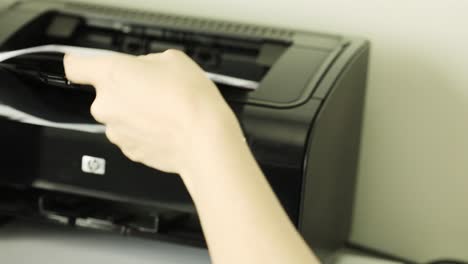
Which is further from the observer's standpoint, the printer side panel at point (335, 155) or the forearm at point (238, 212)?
the printer side panel at point (335, 155)

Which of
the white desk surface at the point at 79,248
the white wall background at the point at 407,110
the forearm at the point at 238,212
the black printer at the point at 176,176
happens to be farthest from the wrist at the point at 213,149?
the white wall background at the point at 407,110

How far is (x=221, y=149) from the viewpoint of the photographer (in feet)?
1.66

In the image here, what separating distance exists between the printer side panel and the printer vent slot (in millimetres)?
94

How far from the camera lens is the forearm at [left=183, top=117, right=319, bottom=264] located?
485 mm

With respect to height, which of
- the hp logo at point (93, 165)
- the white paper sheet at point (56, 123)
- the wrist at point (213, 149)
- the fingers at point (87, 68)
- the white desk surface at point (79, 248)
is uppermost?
the fingers at point (87, 68)

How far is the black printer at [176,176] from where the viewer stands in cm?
72

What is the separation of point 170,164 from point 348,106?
0.36m

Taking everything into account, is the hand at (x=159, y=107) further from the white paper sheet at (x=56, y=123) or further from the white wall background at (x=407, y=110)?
the white wall background at (x=407, y=110)

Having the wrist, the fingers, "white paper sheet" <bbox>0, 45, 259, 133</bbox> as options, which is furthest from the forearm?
"white paper sheet" <bbox>0, 45, 259, 133</bbox>

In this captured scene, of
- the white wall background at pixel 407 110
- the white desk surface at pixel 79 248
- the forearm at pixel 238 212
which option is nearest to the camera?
the forearm at pixel 238 212

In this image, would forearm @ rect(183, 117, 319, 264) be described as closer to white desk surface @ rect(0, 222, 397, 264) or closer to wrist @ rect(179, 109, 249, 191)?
wrist @ rect(179, 109, 249, 191)

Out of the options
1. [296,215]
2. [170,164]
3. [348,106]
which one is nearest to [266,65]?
[348,106]

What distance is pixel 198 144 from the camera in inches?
20.1

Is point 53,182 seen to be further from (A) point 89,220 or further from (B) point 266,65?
(B) point 266,65
